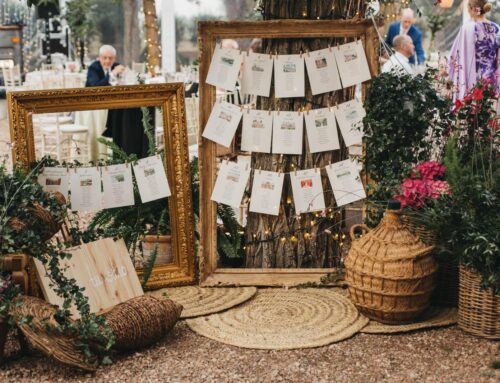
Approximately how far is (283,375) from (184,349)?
0.53 metres

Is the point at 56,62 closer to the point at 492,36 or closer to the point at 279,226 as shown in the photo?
the point at 492,36

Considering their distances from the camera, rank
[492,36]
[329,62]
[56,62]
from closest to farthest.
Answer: [329,62] < [492,36] < [56,62]

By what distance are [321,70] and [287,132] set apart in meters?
0.38

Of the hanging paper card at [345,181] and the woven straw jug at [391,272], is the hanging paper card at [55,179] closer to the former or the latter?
the hanging paper card at [345,181]

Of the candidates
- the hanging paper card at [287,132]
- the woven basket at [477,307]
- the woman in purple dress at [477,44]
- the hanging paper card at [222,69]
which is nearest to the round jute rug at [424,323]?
the woven basket at [477,307]

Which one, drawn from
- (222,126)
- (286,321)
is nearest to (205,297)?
(286,321)

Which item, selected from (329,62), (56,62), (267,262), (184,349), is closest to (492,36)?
(329,62)

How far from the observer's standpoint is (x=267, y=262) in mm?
4363

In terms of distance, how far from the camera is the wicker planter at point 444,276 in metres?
3.73

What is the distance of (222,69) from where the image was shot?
13.6ft

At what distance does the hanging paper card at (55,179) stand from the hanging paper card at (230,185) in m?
0.80

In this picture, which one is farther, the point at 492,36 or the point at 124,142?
the point at 492,36

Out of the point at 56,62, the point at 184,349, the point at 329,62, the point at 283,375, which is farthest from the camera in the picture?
the point at 56,62

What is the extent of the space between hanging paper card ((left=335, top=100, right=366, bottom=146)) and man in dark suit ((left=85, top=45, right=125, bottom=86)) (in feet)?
13.2
